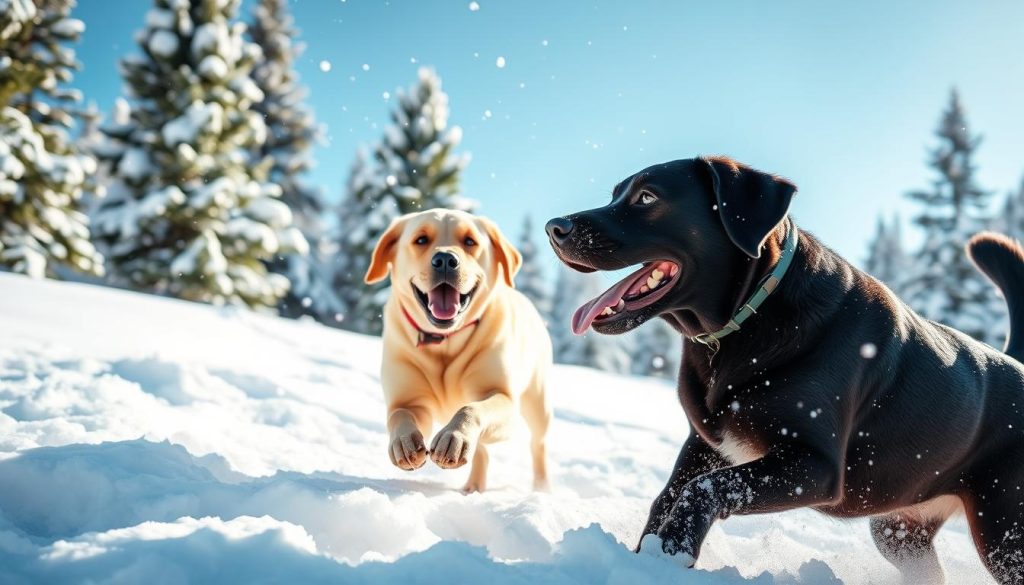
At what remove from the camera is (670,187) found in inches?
100

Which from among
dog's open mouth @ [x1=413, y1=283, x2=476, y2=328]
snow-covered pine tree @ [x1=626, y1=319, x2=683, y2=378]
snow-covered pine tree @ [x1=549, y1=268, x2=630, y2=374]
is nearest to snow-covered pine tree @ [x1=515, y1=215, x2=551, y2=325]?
snow-covered pine tree @ [x1=549, y1=268, x2=630, y2=374]

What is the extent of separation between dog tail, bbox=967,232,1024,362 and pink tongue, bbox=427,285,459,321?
8.48 ft

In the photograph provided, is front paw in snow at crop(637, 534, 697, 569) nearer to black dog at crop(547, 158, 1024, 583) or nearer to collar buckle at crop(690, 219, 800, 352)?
black dog at crop(547, 158, 1024, 583)

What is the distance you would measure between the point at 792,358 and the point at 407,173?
67.5 ft

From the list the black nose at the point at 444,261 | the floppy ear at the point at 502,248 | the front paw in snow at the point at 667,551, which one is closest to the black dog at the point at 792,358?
the front paw in snow at the point at 667,551

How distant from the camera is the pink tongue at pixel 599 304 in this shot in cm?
248

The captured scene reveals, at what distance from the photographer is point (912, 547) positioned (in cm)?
291

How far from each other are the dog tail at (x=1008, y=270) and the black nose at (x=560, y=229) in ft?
7.08

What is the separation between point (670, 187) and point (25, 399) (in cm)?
352

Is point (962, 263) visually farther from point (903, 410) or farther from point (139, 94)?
A: point (139, 94)

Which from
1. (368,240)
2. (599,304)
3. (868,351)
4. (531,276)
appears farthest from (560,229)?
(531,276)

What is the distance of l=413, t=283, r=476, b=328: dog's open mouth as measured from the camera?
3.44 meters

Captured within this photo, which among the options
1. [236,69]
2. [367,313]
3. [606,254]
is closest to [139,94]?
[236,69]

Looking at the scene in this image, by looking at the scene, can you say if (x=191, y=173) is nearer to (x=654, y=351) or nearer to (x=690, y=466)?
(x=690, y=466)
